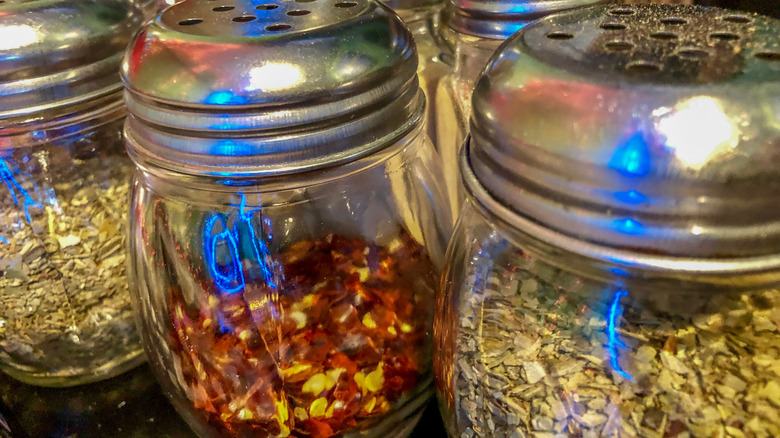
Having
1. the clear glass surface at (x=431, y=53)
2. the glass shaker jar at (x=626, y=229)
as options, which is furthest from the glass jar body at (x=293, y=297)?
the clear glass surface at (x=431, y=53)

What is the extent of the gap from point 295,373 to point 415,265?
0.14 meters

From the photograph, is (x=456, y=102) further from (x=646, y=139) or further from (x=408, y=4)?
(x=646, y=139)

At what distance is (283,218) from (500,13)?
299 mm

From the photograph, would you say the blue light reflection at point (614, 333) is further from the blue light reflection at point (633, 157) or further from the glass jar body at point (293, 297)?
the glass jar body at point (293, 297)

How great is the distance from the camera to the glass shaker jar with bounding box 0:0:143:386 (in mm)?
545

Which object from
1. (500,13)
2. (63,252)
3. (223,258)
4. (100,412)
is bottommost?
(100,412)

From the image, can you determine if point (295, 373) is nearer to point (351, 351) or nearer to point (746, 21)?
point (351, 351)

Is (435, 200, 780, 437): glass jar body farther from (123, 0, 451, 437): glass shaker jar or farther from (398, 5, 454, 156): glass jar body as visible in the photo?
(398, 5, 454, 156): glass jar body

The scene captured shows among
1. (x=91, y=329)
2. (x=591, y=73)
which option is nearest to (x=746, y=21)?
(x=591, y=73)

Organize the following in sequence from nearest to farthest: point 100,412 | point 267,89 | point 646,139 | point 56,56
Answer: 1. point 646,139
2. point 267,89
3. point 56,56
4. point 100,412

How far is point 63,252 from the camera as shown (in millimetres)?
618

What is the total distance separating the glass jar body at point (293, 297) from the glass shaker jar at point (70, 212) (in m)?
0.12

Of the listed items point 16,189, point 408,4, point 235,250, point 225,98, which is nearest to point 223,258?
point 235,250

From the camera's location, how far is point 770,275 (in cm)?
30
